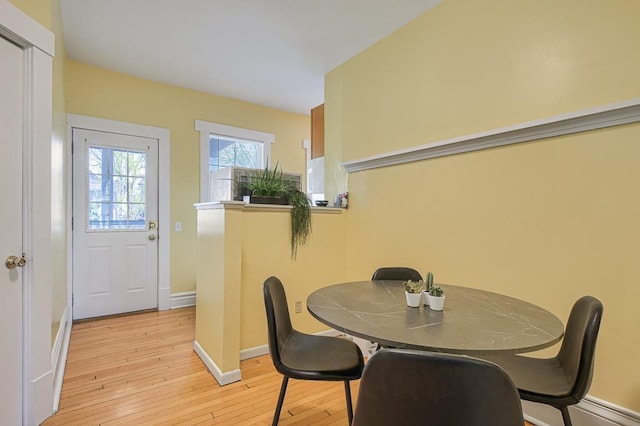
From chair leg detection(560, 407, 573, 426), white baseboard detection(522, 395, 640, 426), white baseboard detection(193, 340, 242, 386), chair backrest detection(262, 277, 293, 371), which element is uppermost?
chair backrest detection(262, 277, 293, 371)

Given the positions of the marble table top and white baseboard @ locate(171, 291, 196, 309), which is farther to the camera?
white baseboard @ locate(171, 291, 196, 309)

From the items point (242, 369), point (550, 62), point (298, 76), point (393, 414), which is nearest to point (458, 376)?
point (393, 414)

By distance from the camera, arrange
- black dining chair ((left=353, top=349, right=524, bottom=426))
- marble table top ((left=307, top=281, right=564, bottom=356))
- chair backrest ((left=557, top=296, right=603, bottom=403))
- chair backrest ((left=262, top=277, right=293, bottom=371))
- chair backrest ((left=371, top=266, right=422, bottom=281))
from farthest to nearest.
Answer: chair backrest ((left=371, top=266, right=422, bottom=281)) < chair backrest ((left=262, top=277, right=293, bottom=371)) < chair backrest ((left=557, top=296, right=603, bottom=403)) < marble table top ((left=307, top=281, right=564, bottom=356)) < black dining chair ((left=353, top=349, right=524, bottom=426))

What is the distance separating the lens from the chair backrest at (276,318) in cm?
146

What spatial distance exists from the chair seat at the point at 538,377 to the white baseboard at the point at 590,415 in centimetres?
45

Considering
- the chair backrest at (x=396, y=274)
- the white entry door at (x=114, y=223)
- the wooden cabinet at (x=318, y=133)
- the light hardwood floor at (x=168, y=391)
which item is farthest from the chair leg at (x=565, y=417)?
the white entry door at (x=114, y=223)

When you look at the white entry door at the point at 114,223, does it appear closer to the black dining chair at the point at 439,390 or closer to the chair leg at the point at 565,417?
the black dining chair at the point at 439,390

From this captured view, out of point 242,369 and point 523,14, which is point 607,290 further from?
point 242,369

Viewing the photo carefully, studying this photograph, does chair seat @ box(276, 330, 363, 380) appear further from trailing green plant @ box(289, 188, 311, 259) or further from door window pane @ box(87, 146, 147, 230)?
door window pane @ box(87, 146, 147, 230)

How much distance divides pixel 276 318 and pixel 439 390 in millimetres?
931

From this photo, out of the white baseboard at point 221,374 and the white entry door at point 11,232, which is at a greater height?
the white entry door at point 11,232

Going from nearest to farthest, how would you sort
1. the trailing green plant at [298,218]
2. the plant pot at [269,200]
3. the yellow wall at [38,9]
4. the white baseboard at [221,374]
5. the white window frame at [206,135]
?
the yellow wall at [38,9] → the white baseboard at [221,374] → the plant pot at [269,200] → the trailing green plant at [298,218] → the white window frame at [206,135]

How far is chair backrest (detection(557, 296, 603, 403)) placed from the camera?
3.88 feet

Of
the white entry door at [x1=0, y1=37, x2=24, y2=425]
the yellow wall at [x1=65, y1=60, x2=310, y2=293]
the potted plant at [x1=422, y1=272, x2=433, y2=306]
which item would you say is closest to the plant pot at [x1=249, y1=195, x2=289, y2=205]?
the white entry door at [x1=0, y1=37, x2=24, y2=425]
